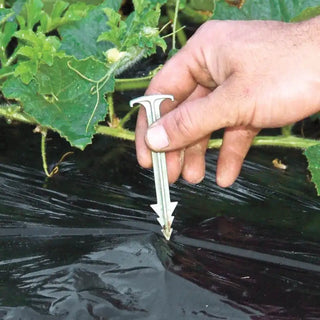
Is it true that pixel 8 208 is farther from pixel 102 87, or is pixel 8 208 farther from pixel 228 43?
pixel 228 43

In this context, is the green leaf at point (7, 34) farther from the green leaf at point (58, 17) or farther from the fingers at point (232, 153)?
the fingers at point (232, 153)

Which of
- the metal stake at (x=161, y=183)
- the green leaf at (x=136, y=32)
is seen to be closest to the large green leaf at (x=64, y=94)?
the green leaf at (x=136, y=32)

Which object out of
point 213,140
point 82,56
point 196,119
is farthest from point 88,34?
point 196,119

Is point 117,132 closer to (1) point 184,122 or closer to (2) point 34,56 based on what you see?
(2) point 34,56

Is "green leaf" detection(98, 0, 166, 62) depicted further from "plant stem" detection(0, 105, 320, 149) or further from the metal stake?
the metal stake

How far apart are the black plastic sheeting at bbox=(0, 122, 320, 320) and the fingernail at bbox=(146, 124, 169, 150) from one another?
213mm

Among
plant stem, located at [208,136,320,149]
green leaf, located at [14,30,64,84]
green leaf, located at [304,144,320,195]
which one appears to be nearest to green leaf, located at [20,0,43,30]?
green leaf, located at [14,30,64,84]

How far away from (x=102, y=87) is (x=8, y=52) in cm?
70

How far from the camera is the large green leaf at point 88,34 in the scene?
186cm

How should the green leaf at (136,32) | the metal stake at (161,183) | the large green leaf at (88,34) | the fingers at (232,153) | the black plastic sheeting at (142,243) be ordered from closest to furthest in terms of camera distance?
the black plastic sheeting at (142,243) → the metal stake at (161,183) → the fingers at (232,153) → the green leaf at (136,32) → the large green leaf at (88,34)

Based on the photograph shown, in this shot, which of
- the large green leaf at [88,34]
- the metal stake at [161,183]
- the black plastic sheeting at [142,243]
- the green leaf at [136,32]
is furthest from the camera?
the large green leaf at [88,34]

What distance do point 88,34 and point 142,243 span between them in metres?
0.69

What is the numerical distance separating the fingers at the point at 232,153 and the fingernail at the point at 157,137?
25 cm

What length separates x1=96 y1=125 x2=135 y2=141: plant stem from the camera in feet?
6.26
